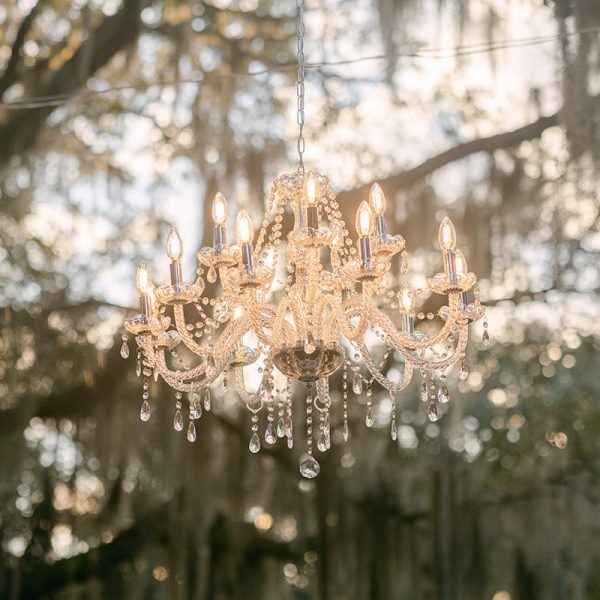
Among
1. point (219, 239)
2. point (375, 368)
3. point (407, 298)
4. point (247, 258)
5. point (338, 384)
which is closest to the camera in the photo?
point (247, 258)

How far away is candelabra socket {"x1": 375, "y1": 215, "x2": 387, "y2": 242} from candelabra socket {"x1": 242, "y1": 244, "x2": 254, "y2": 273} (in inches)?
12.2

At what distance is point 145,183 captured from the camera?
22.4 feet

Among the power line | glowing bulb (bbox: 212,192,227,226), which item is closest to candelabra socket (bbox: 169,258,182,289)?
glowing bulb (bbox: 212,192,227,226)

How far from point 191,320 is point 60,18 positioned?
215cm

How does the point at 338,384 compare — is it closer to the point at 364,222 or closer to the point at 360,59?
the point at 360,59

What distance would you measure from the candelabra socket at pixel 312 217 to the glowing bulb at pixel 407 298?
304 millimetres

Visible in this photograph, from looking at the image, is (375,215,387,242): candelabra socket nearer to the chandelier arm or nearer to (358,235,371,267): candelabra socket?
(358,235,371,267): candelabra socket

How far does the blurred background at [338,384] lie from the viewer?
5551mm

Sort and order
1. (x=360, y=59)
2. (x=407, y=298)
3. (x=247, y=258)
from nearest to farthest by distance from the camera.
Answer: (x=247, y=258) < (x=407, y=298) < (x=360, y=59)

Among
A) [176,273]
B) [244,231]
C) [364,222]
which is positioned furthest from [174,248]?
[364,222]

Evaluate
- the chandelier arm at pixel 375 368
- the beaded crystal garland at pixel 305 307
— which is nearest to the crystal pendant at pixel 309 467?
the beaded crystal garland at pixel 305 307

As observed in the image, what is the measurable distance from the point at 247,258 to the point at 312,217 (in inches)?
10.7

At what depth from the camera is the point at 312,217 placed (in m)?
2.93

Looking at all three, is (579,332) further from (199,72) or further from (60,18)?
(60,18)
